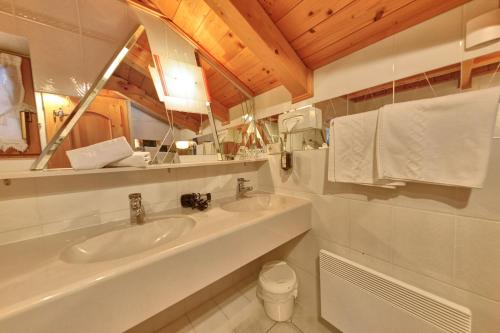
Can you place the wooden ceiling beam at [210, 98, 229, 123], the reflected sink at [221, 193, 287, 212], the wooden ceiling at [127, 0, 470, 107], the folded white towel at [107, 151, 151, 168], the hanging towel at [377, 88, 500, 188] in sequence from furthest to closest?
1. the wooden ceiling beam at [210, 98, 229, 123]
2. the reflected sink at [221, 193, 287, 212]
3. the wooden ceiling at [127, 0, 470, 107]
4. the folded white towel at [107, 151, 151, 168]
5. the hanging towel at [377, 88, 500, 188]

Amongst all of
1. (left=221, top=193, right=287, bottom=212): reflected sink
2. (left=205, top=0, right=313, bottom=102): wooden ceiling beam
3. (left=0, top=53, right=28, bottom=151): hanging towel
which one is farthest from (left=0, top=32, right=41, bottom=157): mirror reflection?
(left=221, top=193, right=287, bottom=212): reflected sink

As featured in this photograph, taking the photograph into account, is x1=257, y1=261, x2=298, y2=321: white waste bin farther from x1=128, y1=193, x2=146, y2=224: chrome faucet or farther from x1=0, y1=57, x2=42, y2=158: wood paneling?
x1=0, y1=57, x2=42, y2=158: wood paneling

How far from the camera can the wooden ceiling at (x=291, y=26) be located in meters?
0.97

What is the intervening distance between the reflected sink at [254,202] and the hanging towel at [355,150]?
48 cm

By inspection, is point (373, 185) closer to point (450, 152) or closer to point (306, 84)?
point (450, 152)

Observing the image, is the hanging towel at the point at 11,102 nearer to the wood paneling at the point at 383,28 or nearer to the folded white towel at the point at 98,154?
the folded white towel at the point at 98,154

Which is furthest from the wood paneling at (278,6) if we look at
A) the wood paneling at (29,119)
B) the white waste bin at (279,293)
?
the white waste bin at (279,293)

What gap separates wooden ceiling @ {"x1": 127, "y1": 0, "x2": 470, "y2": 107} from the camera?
97 cm

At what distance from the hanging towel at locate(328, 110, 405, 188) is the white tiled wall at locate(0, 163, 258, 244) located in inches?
37.7

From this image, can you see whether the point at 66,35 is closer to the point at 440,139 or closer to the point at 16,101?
the point at 16,101

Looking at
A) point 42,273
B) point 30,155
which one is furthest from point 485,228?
point 30,155

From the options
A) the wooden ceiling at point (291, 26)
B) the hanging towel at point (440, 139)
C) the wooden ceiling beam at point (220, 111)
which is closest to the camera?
the hanging towel at point (440, 139)

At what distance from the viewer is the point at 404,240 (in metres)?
0.90

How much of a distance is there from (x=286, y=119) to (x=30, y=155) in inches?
57.1
